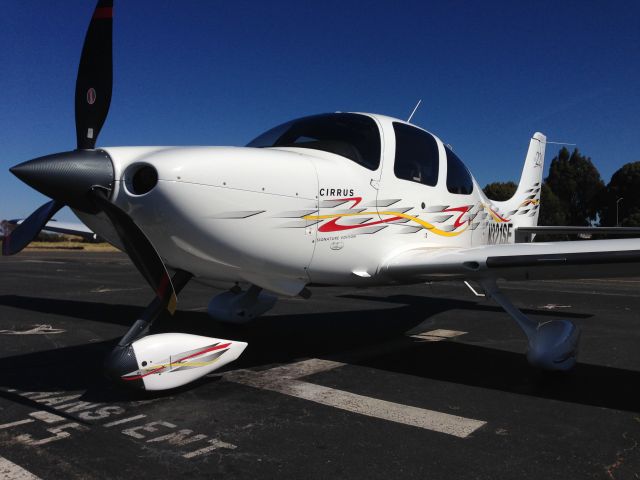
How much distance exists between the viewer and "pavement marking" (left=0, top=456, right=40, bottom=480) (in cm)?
264

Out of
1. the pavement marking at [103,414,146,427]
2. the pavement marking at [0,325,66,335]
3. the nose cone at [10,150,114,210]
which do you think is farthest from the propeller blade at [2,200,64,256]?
the pavement marking at [0,325,66,335]

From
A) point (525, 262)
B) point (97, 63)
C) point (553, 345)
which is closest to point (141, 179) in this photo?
point (97, 63)

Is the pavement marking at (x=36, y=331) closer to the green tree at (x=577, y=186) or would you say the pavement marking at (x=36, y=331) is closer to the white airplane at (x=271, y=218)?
the white airplane at (x=271, y=218)

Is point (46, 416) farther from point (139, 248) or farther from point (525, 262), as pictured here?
point (525, 262)

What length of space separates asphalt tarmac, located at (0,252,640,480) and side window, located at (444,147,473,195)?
188 centimetres

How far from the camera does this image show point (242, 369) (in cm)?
499

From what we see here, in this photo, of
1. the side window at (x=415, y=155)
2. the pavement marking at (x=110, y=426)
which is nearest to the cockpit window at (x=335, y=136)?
the side window at (x=415, y=155)

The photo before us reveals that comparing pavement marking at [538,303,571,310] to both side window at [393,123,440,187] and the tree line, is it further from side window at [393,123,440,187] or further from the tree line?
the tree line

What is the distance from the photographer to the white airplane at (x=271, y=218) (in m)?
3.61

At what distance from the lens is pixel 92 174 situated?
137 inches

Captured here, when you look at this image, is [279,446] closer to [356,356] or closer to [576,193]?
[356,356]

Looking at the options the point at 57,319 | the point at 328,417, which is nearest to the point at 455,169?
the point at 328,417

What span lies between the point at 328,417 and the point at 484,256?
2155 mm

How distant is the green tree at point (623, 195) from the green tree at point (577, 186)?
65.2 inches
